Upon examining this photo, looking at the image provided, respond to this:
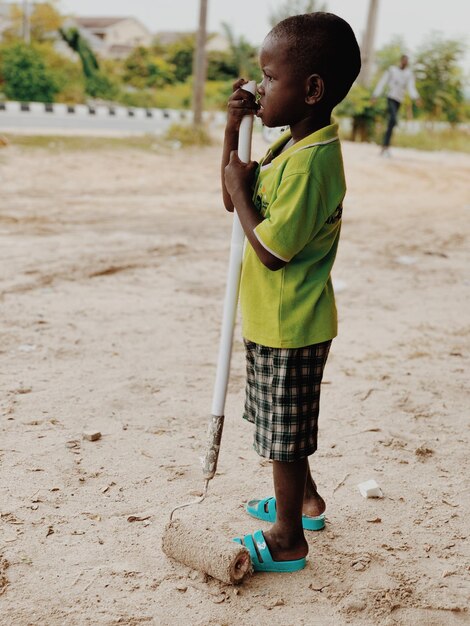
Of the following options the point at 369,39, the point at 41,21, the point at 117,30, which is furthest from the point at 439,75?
the point at 117,30

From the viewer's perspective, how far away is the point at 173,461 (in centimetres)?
293

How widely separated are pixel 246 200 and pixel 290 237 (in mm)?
192

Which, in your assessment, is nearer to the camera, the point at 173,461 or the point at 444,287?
the point at 173,461

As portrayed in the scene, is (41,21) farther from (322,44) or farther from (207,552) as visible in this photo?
(207,552)

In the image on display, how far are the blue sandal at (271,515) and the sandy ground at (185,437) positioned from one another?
0.05 m

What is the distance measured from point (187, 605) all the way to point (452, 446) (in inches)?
60.3

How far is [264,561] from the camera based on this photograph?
7.46 ft

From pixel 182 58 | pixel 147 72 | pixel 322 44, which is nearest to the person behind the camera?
pixel 322 44

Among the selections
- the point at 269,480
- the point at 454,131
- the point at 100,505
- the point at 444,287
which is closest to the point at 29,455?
Result: the point at 100,505

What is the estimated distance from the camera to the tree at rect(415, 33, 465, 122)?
20.7 meters

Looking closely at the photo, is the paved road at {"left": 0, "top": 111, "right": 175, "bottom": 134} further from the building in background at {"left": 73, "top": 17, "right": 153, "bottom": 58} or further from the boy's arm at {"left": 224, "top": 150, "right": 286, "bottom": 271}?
the building in background at {"left": 73, "top": 17, "right": 153, "bottom": 58}

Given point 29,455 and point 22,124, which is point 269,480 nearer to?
point 29,455

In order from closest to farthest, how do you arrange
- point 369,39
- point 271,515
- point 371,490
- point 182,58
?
point 271,515 → point 371,490 → point 369,39 → point 182,58

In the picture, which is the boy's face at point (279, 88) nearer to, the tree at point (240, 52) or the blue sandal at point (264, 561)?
the blue sandal at point (264, 561)
